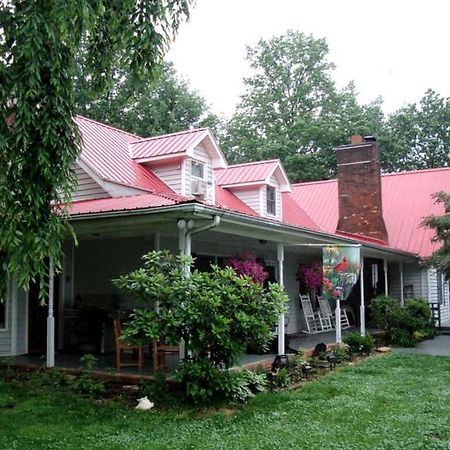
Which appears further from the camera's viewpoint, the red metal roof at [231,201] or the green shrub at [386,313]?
the green shrub at [386,313]

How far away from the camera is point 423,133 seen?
3588cm

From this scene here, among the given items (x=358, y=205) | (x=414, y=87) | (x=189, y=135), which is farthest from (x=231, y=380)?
(x=414, y=87)

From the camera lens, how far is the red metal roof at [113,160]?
38.6 feet

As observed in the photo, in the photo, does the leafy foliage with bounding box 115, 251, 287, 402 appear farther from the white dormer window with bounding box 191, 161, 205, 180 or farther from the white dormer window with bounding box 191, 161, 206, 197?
the white dormer window with bounding box 191, 161, 205, 180

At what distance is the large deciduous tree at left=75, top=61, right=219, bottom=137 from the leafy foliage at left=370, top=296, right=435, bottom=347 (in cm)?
1720

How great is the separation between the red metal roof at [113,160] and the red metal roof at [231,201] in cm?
Answer: 186

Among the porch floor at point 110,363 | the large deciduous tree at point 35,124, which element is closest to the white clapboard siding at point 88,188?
the porch floor at point 110,363

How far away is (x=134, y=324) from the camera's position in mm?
7273

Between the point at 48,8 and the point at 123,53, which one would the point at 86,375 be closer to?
the point at 123,53

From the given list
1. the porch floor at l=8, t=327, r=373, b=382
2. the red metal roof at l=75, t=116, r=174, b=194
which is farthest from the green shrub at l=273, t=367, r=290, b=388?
the red metal roof at l=75, t=116, r=174, b=194

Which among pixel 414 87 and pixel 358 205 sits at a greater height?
pixel 414 87

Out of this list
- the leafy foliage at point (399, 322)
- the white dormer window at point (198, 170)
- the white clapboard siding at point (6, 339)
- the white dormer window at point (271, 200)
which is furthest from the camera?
the white dormer window at point (271, 200)

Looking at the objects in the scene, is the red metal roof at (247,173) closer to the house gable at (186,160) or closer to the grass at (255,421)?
the house gable at (186,160)

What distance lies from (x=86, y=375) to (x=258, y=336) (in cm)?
265
